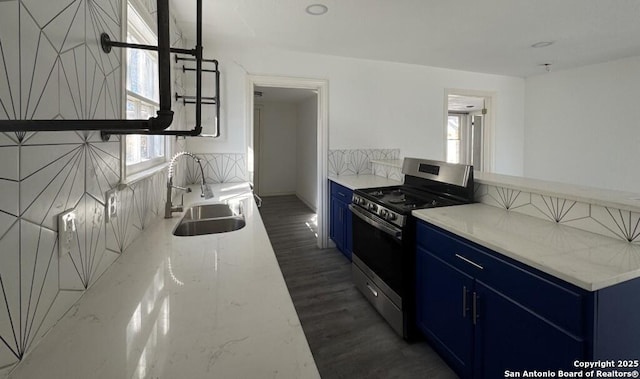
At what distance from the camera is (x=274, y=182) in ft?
23.1

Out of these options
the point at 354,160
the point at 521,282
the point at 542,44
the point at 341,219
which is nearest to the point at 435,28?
the point at 542,44

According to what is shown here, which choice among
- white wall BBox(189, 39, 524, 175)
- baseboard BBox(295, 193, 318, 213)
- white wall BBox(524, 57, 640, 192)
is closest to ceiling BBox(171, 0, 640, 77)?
white wall BBox(189, 39, 524, 175)

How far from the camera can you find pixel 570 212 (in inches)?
58.7

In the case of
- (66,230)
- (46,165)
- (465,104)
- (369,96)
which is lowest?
(66,230)

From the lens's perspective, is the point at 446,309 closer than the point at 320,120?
Yes

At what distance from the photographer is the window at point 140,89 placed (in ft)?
4.91

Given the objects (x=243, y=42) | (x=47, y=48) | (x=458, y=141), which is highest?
(x=243, y=42)

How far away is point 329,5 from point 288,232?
294cm

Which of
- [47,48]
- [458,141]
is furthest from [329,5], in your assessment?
[458,141]

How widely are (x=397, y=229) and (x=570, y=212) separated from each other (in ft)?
2.94

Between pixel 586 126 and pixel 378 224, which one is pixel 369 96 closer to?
pixel 378 224

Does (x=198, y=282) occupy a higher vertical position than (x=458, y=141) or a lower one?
lower

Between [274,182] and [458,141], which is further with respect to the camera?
[458,141]

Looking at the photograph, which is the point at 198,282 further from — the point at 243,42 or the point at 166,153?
the point at 243,42
